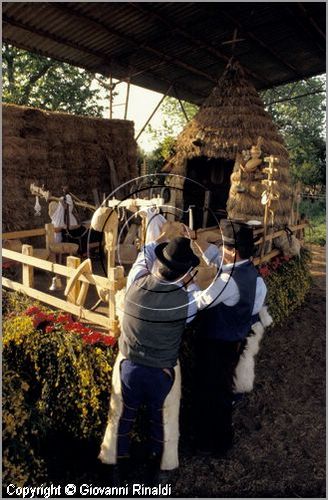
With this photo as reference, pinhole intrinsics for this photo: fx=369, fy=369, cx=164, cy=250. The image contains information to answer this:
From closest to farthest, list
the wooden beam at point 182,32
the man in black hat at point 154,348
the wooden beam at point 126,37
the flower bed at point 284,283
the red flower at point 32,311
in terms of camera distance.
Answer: the man in black hat at point 154,348 → the red flower at point 32,311 → the flower bed at point 284,283 → the wooden beam at point 126,37 → the wooden beam at point 182,32

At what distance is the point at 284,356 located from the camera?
770 cm

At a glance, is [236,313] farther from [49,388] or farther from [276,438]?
[49,388]

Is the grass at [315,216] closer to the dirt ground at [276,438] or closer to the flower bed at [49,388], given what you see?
the dirt ground at [276,438]

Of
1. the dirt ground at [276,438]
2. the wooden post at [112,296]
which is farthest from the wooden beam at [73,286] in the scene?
the dirt ground at [276,438]

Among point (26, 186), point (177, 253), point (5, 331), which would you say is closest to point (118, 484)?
point (5, 331)

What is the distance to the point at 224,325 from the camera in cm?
452

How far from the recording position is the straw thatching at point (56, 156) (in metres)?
8.68

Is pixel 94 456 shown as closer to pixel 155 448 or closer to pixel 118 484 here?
pixel 118 484

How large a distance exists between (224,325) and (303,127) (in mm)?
33714

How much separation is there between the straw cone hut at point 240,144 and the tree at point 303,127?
5167 mm

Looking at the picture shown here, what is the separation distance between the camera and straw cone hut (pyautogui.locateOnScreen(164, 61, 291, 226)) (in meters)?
9.78

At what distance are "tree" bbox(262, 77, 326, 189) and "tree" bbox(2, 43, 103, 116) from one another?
12.4 metres

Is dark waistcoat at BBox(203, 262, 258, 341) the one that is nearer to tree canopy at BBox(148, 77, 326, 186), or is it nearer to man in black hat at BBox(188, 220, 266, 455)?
man in black hat at BBox(188, 220, 266, 455)

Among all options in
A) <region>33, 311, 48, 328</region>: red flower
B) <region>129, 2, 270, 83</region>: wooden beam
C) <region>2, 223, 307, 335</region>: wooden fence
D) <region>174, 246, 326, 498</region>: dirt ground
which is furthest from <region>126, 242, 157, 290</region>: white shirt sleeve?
<region>129, 2, 270, 83</region>: wooden beam
